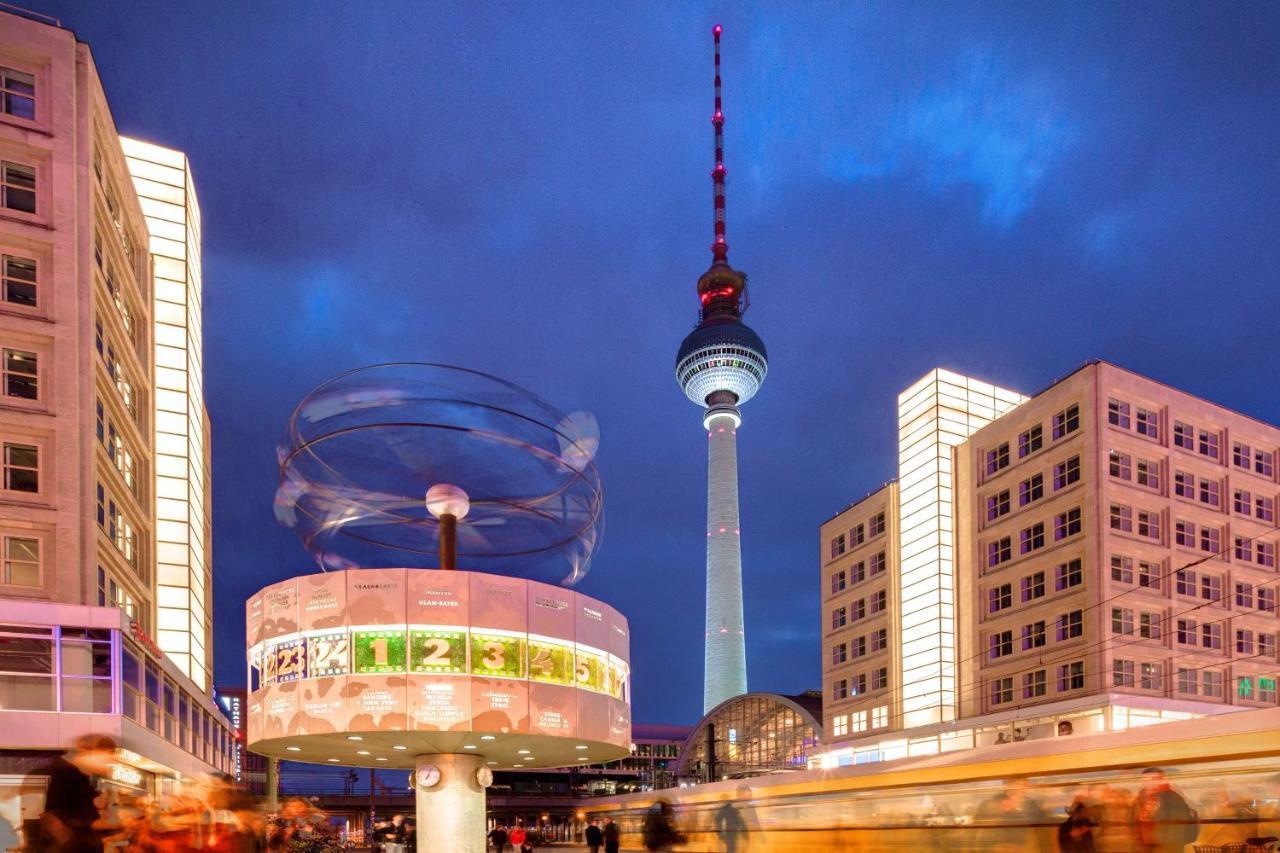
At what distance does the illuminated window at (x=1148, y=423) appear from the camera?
55188 millimetres

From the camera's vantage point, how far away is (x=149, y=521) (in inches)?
1928

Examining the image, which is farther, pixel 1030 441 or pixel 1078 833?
pixel 1030 441

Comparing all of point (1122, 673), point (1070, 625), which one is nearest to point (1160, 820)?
point (1122, 673)

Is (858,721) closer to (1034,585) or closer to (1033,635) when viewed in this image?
(1033,635)

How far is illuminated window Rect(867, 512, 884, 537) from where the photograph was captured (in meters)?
71.4

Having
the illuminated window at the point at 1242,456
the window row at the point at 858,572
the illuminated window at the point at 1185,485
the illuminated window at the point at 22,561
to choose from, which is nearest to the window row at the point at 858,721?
the window row at the point at 858,572

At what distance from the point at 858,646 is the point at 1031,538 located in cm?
1866

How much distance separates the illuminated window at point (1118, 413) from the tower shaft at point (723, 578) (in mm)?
119573

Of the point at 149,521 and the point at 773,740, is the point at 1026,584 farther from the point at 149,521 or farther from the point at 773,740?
→ the point at 149,521

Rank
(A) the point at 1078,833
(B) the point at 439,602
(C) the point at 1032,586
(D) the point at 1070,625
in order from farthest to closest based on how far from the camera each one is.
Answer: (C) the point at 1032,586 < (D) the point at 1070,625 < (B) the point at 439,602 < (A) the point at 1078,833

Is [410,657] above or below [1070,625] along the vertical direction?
above

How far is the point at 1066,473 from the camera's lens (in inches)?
2188

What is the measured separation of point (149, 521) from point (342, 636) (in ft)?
84.6

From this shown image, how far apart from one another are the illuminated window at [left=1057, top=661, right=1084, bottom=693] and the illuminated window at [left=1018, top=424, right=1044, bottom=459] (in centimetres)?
1181
